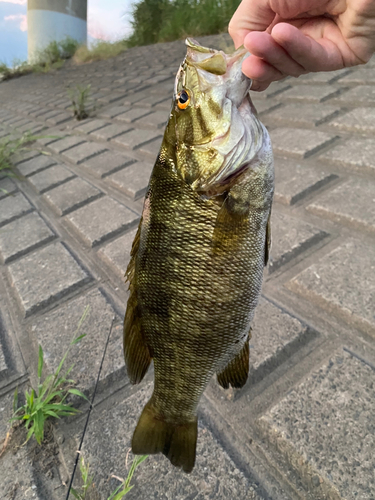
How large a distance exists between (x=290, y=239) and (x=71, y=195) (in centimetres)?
265

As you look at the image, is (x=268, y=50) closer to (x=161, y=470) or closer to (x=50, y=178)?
(x=161, y=470)

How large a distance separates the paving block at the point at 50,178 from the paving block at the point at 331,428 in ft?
12.7

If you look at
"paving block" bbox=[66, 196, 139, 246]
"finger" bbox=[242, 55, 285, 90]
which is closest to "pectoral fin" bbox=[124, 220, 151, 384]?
"finger" bbox=[242, 55, 285, 90]

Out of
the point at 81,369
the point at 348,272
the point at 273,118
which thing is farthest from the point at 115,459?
the point at 273,118

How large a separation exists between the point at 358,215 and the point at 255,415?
1623 mm

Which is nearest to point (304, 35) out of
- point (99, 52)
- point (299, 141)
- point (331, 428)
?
point (331, 428)

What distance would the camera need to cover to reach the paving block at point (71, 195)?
149 inches

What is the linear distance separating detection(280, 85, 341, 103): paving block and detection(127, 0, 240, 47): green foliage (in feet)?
19.2

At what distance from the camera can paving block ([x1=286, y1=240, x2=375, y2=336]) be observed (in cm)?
187

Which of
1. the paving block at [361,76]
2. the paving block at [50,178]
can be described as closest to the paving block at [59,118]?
the paving block at [50,178]

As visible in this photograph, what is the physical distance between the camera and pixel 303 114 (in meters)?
3.93

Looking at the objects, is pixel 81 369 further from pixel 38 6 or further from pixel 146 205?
pixel 38 6

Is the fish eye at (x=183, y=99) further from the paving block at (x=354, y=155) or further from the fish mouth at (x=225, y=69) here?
the paving block at (x=354, y=155)

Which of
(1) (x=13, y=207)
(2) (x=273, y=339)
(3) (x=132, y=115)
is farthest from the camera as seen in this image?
(3) (x=132, y=115)
